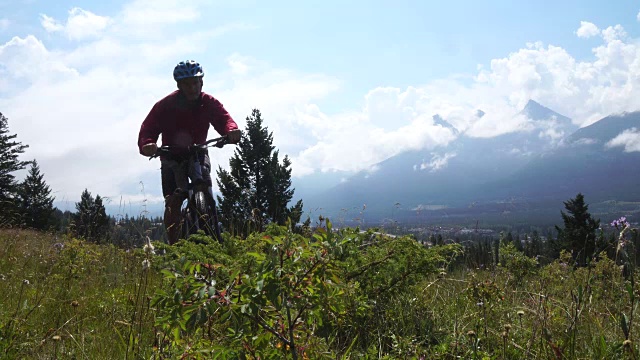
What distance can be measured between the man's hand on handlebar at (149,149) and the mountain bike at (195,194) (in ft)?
0.44

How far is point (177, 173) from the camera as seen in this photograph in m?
6.66

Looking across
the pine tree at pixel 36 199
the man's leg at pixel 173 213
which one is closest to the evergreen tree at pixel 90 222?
the man's leg at pixel 173 213

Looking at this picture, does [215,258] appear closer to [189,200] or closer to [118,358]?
[118,358]

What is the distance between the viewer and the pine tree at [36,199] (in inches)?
2024

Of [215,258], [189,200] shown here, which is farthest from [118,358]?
[189,200]

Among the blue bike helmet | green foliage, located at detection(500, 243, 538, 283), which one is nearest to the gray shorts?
the blue bike helmet

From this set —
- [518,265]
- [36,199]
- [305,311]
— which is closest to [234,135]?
[518,265]

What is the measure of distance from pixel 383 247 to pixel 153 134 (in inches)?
184

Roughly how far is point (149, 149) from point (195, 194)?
871 millimetres

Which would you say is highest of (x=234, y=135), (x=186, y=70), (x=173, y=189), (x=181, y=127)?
(x=186, y=70)

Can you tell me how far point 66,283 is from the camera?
4.11 meters

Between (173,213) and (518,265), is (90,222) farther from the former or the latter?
(518,265)

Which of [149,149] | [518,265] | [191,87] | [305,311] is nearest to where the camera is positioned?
[305,311]

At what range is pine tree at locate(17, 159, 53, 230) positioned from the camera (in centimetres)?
5141
